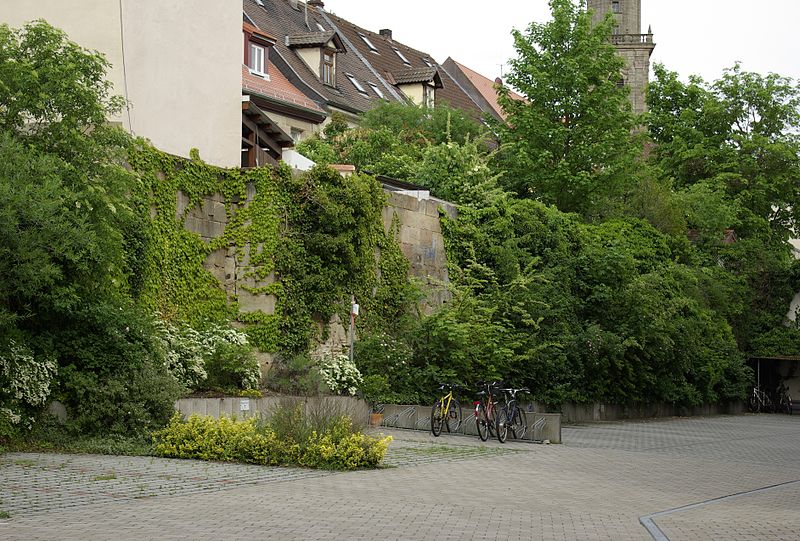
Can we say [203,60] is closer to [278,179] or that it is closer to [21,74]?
[278,179]

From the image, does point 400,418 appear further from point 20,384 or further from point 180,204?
point 20,384

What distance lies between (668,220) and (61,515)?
104ft

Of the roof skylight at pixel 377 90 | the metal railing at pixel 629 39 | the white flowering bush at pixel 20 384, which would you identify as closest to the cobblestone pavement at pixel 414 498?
the white flowering bush at pixel 20 384

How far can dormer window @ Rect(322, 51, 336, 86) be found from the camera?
145 ft

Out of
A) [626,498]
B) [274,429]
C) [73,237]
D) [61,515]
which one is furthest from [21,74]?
[626,498]

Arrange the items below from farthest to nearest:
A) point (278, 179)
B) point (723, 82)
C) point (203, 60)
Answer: point (723, 82), point (203, 60), point (278, 179)

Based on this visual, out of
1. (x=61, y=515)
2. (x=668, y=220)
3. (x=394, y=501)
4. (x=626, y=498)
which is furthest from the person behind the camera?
(x=668, y=220)

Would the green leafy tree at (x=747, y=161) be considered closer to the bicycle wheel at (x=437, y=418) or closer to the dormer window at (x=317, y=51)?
the dormer window at (x=317, y=51)

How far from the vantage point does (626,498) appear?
486 inches

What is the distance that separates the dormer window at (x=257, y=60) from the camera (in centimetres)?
3784

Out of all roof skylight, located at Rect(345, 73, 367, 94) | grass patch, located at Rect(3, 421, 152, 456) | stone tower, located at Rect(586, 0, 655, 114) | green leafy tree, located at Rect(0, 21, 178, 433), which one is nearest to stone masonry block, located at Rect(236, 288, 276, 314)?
green leafy tree, located at Rect(0, 21, 178, 433)

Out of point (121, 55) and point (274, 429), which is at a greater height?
point (121, 55)

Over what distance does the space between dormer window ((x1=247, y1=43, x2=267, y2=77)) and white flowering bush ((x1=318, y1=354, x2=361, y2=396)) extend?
18831 millimetres

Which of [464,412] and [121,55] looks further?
[121,55]
